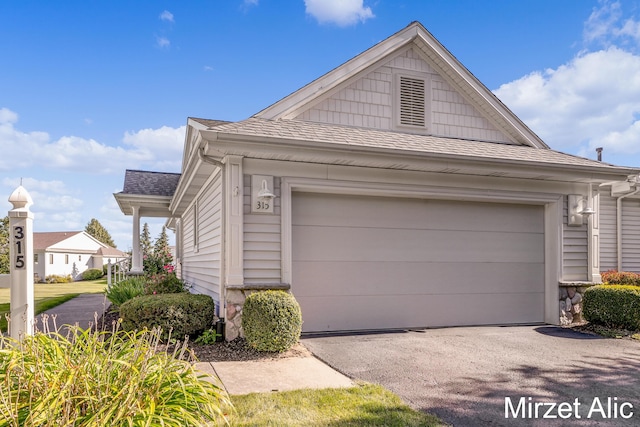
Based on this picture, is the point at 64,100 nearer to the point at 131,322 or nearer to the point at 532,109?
the point at 131,322

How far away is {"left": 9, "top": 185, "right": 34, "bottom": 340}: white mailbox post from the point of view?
421 centimetres

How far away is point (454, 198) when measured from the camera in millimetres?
7977

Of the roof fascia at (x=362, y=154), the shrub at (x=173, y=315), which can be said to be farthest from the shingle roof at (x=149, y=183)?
the roof fascia at (x=362, y=154)

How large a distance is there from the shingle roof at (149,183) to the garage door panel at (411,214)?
7.46m

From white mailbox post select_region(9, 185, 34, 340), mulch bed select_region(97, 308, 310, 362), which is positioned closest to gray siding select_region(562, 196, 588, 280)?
mulch bed select_region(97, 308, 310, 362)

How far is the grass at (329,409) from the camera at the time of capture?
11.5 feet

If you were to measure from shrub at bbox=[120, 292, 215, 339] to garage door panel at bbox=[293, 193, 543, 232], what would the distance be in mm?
1962

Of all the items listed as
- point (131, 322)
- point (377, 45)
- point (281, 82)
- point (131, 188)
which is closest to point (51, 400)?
point (131, 322)

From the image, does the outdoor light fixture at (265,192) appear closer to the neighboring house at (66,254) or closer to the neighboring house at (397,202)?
the neighboring house at (397,202)

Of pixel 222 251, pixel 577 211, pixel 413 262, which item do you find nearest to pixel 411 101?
pixel 413 262

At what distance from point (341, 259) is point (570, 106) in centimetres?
1268

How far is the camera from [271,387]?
4488 mm

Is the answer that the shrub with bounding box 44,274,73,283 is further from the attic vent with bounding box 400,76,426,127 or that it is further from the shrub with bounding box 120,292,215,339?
the attic vent with bounding box 400,76,426,127

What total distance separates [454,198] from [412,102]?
7.46 feet
